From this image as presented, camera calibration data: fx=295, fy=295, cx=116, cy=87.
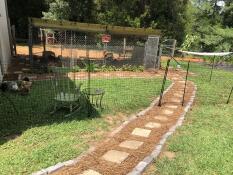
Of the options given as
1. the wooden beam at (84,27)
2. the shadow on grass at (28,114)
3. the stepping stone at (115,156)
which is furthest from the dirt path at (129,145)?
the wooden beam at (84,27)

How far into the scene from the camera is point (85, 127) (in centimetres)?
796

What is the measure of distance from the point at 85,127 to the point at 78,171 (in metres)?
2.35

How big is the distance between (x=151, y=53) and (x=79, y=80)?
22.9 ft

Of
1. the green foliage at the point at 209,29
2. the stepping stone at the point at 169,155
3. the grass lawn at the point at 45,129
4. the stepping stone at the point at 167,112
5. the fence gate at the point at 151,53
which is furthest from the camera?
the green foliage at the point at 209,29

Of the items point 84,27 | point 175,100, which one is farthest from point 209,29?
point 175,100

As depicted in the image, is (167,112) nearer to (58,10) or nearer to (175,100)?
(175,100)

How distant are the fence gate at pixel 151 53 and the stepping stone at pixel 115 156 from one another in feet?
43.1

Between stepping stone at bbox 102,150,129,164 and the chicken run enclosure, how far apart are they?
2707 millimetres

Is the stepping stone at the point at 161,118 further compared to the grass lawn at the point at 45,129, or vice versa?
the stepping stone at the point at 161,118

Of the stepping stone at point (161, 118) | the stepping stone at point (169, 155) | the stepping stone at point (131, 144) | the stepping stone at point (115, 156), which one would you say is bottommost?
the stepping stone at point (161, 118)

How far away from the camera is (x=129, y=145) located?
7.07 metres

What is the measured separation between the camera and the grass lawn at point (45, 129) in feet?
19.8

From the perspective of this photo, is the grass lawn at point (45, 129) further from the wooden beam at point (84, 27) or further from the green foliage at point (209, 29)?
the green foliage at point (209, 29)

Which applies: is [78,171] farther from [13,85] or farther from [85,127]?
[13,85]
